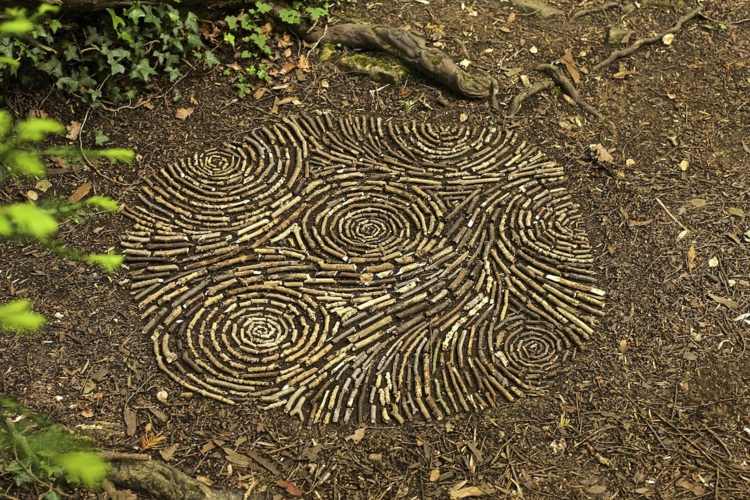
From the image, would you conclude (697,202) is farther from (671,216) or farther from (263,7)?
(263,7)

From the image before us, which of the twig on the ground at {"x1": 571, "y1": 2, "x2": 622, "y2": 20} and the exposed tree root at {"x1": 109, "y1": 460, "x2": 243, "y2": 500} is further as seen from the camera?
the twig on the ground at {"x1": 571, "y1": 2, "x2": 622, "y2": 20}

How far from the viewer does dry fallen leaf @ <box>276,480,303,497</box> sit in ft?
14.6

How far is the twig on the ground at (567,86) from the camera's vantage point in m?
7.04

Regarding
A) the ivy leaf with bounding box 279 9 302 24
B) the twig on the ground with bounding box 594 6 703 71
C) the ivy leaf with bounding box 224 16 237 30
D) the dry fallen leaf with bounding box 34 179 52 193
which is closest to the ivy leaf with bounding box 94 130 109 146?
the dry fallen leaf with bounding box 34 179 52 193

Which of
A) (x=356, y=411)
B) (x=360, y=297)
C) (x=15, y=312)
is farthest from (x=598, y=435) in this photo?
(x=15, y=312)

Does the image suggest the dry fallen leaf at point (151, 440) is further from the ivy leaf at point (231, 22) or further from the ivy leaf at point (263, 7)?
the ivy leaf at point (263, 7)

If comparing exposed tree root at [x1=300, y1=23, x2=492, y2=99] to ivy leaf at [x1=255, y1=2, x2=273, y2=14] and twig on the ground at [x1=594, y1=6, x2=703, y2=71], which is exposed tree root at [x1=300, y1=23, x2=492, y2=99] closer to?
ivy leaf at [x1=255, y1=2, x2=273, y2=14]

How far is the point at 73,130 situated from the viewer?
6488 millimetres

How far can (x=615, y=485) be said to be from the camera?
4523 millimetres

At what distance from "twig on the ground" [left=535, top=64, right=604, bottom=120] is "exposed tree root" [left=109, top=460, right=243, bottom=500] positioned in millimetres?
4741

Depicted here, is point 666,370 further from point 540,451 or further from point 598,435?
point 540,451

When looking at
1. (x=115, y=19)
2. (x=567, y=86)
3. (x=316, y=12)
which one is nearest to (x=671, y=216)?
(x=567, y=86)

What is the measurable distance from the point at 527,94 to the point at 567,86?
0.43 meters

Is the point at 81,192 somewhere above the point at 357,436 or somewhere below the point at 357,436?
above
